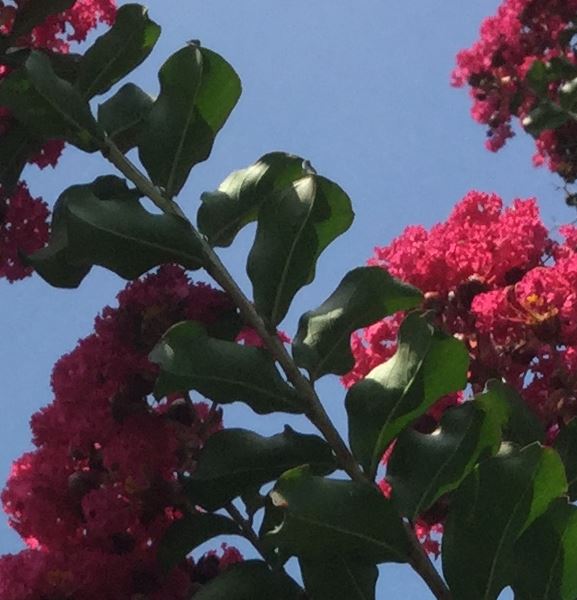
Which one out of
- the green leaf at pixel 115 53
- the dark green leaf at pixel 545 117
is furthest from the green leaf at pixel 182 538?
the dark green leaf at pixel 545 117

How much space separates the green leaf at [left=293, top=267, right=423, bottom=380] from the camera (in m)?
1.74

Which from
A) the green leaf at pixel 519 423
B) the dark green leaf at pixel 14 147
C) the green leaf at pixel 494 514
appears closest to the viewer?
the green leaf at pixel 494 514

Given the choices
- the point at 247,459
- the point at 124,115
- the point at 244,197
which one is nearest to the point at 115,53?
the point at 124,115

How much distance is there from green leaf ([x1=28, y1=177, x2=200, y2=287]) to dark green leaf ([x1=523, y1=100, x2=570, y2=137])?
7.96 feet

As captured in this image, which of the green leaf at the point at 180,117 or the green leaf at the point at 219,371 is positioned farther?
the green leaf at the point at 180,117

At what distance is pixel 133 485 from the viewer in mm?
1751

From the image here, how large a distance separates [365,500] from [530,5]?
136 inches

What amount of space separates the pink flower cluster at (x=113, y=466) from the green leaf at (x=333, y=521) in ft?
0.97

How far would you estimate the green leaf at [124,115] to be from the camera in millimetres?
2025

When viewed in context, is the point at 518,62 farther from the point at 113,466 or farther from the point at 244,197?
the point at 113,466

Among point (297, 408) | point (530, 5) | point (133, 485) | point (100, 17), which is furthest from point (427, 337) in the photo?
point (530, 5)

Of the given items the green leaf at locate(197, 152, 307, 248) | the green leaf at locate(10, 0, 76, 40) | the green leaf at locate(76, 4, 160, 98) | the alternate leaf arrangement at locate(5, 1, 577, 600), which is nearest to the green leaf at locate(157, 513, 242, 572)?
the alternate leaf arrangement at locate(5, 1, 577, 600)

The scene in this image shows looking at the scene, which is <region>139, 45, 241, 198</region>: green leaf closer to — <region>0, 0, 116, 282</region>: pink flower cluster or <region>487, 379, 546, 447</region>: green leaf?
<region>0, 0, 116, 282</region>: pink flower cluster

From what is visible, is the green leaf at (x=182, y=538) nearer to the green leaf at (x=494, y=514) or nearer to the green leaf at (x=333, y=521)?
the green leaf at (x=333, y=521)
